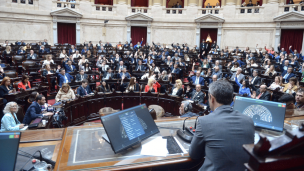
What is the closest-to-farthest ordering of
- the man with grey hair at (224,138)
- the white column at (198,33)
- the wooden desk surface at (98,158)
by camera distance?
the man with grey hair at (224,138)
the wooden desk surface at (98,158)
the white column at (198,33)

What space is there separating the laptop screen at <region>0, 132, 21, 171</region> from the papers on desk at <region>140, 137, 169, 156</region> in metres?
1.12

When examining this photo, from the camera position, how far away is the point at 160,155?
2146mm


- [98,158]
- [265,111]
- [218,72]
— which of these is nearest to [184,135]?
[98,158]

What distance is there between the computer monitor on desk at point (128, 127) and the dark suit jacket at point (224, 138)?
0.73 m

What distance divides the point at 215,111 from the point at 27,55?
12834 millimetres

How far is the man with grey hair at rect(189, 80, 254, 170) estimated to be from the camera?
1692mm

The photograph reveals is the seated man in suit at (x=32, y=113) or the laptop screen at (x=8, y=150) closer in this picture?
the laptop screen at (x=8, y=150)

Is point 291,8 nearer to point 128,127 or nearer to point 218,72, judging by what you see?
point 218,72

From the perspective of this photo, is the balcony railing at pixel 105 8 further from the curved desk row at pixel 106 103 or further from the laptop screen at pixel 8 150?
the laptop screen at pixel 8 150

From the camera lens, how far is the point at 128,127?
2.33 meters

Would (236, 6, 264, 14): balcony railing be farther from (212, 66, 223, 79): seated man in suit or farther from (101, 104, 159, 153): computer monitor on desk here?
(101, 104, 159, 153): computer monitor on desk

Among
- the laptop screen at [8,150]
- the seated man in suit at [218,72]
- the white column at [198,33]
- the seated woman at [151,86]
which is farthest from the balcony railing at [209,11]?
the laptop screen at [8,150]

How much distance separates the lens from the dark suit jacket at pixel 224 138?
1.69 metres

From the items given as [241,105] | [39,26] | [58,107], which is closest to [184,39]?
[39,26]
